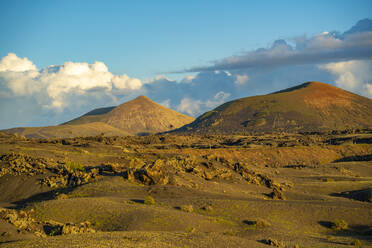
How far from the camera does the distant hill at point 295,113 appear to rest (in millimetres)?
151125

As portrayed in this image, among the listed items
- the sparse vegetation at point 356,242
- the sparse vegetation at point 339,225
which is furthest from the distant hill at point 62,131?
the sparse vegetation at point 356,242

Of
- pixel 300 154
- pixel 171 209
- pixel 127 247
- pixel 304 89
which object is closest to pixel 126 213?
pixel 171 209

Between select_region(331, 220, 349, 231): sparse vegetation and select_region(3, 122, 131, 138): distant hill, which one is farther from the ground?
select_region(3, 122, 131, 138): distant hill

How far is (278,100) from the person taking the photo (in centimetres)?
17962

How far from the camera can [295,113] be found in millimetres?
162625

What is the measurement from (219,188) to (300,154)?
46159mm

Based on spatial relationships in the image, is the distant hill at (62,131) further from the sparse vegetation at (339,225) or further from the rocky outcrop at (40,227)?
the rocky outcrop at (40,227)

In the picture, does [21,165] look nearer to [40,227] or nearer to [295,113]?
[40,227]

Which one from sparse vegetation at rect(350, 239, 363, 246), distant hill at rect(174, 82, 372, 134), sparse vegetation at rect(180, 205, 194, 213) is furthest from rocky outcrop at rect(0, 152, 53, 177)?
distant hill at rect(174, 82, 372, 134)

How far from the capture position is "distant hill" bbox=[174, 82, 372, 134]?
15112 cm

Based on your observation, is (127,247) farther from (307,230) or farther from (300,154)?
(300,154)

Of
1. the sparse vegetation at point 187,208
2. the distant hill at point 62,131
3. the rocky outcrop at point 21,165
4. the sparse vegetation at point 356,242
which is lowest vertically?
the sparse vegetation at point 356,242

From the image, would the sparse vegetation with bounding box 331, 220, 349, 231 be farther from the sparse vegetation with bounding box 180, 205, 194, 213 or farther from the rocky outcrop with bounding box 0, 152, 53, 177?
the rocky outcrop with bounding box 0, 152, 53, 177

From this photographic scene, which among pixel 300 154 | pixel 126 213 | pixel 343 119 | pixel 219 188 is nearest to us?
Result: pixel 126 213
